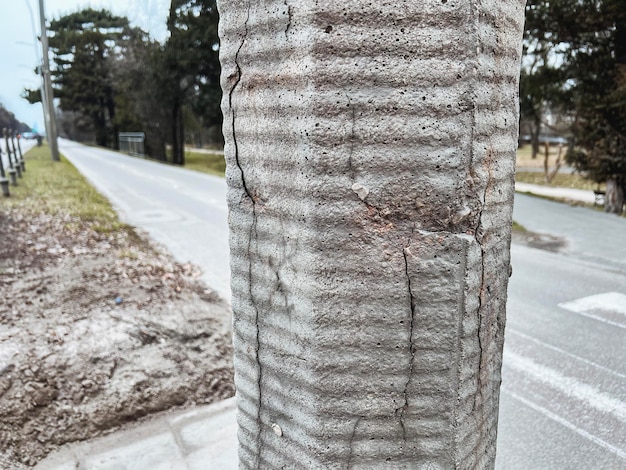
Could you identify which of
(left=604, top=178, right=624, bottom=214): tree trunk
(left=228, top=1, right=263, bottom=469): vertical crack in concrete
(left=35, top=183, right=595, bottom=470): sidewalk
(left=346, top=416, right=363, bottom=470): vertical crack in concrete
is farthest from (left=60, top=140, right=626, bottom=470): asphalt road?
(left=228, top=1, right=263, bottom=469): vertical crack in concrete

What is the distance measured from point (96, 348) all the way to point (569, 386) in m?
3.93

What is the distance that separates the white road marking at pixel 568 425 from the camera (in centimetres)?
354

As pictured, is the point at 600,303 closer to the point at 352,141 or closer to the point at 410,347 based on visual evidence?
the point at 410,347

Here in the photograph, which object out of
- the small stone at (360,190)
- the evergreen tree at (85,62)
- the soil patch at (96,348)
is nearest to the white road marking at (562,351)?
the soil patch at (96,348)

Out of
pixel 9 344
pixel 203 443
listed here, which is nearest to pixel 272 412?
pixel 203 443

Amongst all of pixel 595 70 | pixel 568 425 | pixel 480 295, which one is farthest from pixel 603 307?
pixel 595 70

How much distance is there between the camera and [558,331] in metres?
5.47

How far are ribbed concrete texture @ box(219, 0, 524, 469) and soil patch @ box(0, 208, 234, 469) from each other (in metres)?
2.33

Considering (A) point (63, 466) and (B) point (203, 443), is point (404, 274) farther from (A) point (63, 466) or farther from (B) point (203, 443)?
(A) point (63, 466)

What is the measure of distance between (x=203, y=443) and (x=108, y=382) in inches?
37.4

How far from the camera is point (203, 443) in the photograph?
354 centimetres

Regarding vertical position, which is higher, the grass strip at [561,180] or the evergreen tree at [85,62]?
the evergreen tree at [85,62]

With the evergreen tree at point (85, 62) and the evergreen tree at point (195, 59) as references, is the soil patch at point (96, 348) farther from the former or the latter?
the evergreen tree at point (85, 62)

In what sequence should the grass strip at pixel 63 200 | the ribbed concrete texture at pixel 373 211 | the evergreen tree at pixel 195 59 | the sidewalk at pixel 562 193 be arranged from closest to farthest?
the ribbed concrete texture at pixel 373 211
the grass strip at pixel 63 200
the sidewalk at pixel 562 193
the evergreen tree at pixel 195 59
